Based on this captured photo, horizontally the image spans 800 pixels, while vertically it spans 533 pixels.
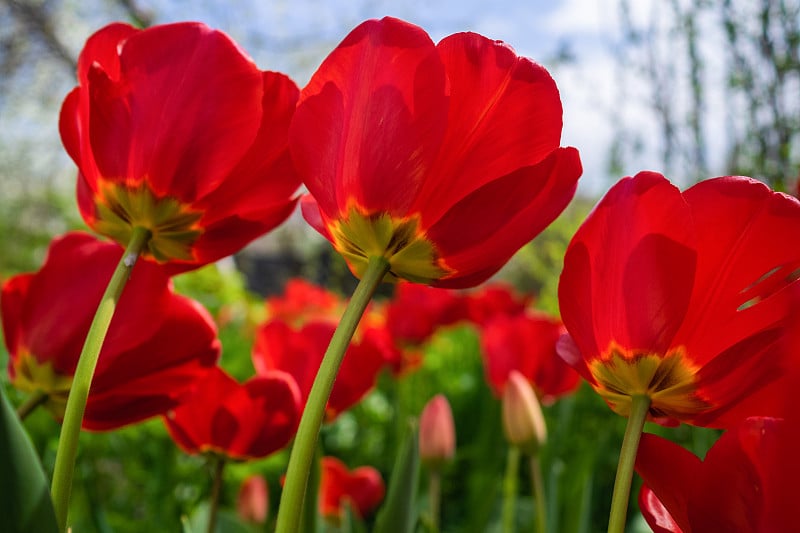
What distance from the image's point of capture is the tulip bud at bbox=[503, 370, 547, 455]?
782mm

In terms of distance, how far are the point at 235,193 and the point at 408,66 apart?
109 mm

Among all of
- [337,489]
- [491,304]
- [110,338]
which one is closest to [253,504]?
[337,489]

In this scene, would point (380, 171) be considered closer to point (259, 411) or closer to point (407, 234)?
point (407, 234)

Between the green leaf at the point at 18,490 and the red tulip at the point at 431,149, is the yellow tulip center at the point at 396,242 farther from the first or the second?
the green leaf at the point at 18,490

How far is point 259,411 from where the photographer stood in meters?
0.52

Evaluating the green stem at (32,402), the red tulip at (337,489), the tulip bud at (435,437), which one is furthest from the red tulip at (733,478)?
the red tulip at (337,489)

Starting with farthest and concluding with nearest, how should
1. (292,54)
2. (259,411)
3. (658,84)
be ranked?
(292,54), (658,84), (259,411)

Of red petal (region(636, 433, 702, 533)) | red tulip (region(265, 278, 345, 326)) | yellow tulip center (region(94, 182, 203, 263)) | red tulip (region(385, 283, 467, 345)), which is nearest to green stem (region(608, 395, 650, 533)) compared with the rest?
red petal (region(636, 433, 702, 533))

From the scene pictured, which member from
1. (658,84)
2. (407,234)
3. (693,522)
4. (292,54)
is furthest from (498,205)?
(292,54)

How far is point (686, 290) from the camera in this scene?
11.8 inches

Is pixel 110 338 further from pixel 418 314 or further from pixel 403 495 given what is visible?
pixel 418 314

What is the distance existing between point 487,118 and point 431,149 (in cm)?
3

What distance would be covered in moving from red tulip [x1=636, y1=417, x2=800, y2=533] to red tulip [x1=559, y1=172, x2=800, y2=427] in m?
0.03

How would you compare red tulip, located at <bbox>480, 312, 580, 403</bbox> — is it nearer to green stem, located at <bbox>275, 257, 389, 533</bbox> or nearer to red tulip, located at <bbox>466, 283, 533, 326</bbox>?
red tulip, located at <bbox>466, 283, 533, 326</bbox>
